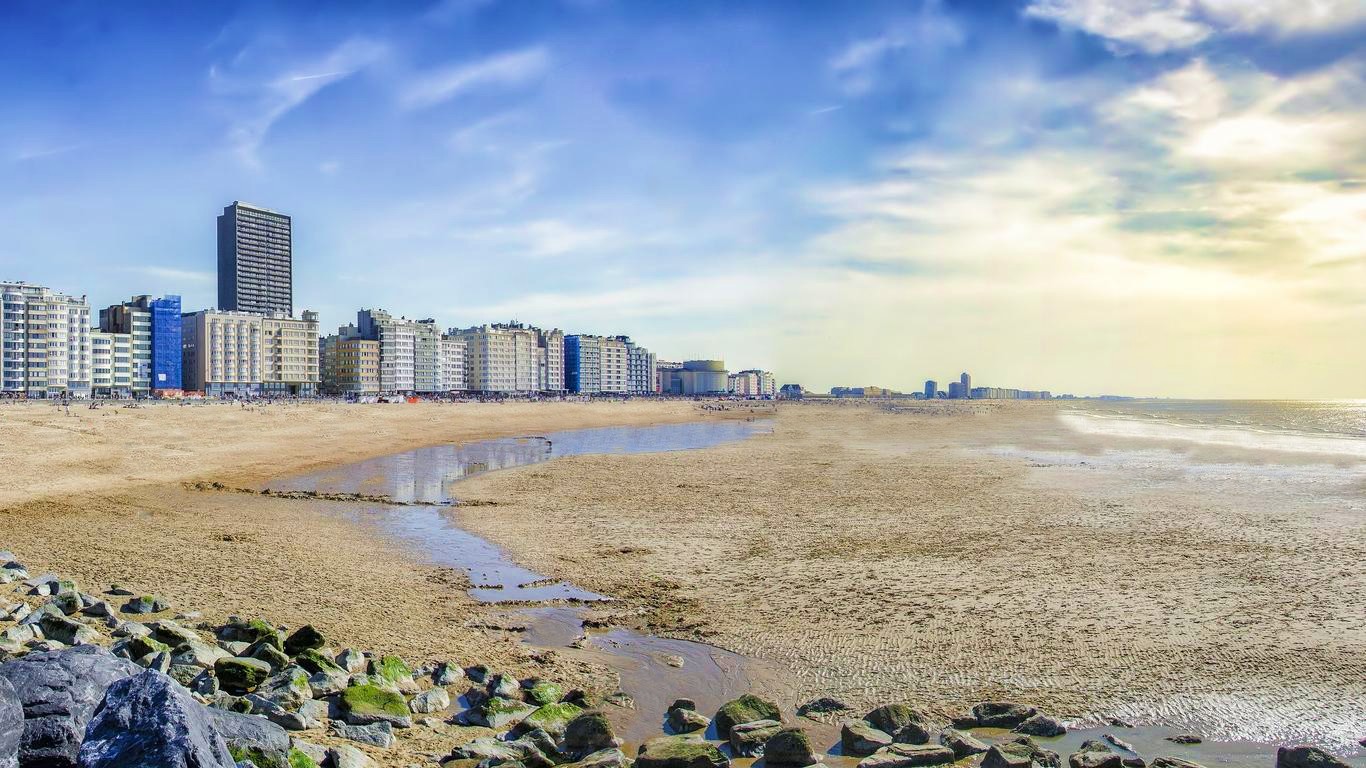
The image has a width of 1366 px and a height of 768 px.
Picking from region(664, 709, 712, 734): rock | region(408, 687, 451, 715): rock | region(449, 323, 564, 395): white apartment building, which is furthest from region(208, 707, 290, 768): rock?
region(449, 323, 564, 395): white apartment building

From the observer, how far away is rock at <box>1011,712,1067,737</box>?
7766mm

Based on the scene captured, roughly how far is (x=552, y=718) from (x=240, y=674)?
10.4 feet

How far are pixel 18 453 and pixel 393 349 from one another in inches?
4738

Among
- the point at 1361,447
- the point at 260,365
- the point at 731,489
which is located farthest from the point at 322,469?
the point at 260,365

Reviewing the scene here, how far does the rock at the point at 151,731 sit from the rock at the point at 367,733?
6.83 ft

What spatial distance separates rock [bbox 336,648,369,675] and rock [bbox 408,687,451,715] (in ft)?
3.59

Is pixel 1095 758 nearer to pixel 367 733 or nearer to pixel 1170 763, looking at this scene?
pixel 1170 763

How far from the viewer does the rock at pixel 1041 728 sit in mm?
7766

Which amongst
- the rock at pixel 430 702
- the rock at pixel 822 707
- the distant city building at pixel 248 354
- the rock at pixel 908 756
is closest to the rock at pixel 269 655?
the rock at pixel 430 702

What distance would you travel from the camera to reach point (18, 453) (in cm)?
2973

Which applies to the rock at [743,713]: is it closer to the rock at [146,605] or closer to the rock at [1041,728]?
the rock at [1041,728]

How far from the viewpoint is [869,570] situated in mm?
14500

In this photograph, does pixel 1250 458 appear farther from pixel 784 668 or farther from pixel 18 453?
pixel 18 453

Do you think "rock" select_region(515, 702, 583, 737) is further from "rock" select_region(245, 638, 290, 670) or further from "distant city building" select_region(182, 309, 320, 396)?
"distant city building" select_region(182, 309, 320, 396)
